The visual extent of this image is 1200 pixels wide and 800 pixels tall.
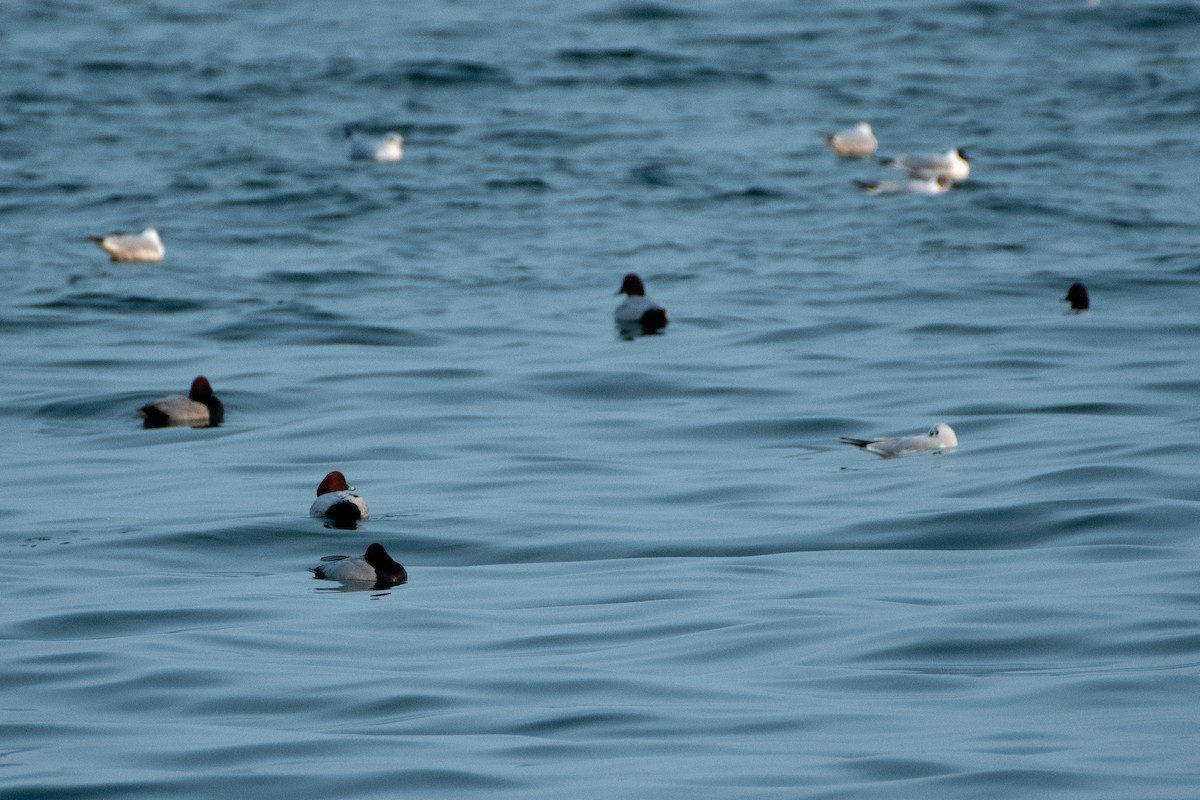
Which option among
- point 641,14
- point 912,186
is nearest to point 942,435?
point 912,186

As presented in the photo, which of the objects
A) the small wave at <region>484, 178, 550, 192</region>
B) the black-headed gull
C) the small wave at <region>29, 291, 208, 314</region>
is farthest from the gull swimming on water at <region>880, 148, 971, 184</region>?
the black-headed gull

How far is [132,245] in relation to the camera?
2244 centimetres

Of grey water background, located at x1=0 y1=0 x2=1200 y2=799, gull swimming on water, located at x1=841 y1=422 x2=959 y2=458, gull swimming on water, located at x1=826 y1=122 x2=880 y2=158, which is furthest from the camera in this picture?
gull swimming on water, located at x1=826 y1=122 x2=880 y2=158

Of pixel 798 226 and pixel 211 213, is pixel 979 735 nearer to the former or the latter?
pixel 798 226

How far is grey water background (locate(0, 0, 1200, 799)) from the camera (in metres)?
7.54

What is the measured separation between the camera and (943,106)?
32875 millimetres

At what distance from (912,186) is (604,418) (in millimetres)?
11997

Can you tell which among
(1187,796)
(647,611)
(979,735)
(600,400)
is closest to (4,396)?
(600,400)

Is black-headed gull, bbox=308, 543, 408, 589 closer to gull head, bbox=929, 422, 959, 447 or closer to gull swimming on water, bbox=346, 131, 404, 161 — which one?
gull head, bbox=929, 422, 959, 447

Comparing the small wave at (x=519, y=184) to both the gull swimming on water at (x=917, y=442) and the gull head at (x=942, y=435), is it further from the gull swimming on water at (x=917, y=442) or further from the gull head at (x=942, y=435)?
the gull head at (x=942, y=435)

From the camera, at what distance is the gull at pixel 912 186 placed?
86.2 feet

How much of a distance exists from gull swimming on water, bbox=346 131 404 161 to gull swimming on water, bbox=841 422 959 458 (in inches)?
630

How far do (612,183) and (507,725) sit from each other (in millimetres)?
20111

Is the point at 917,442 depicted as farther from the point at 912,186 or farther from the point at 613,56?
the point at 613,56
